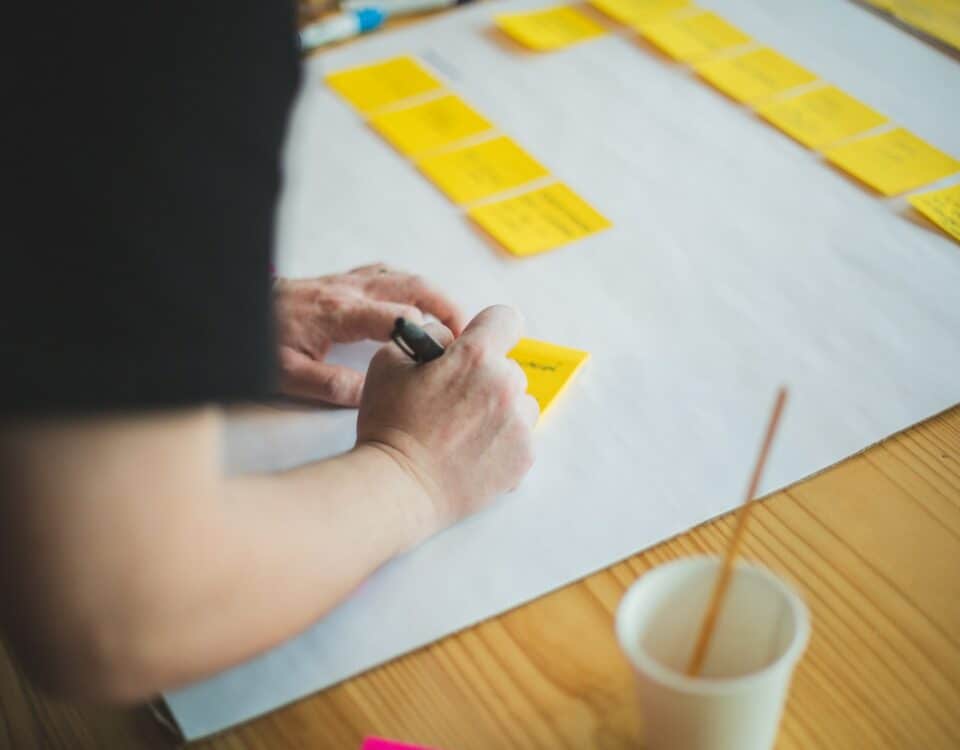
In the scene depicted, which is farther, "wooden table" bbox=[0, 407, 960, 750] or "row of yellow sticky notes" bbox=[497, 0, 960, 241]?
"row of yellow sticky notes" bbox=[497, 0, 960, 241]

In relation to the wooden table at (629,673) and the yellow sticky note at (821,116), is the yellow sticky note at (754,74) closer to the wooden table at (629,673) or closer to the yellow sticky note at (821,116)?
the yellow sticky note at (821,116)

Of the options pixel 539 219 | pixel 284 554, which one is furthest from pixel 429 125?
pixel 284 554

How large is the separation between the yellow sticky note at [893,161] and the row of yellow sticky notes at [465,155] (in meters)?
0.27

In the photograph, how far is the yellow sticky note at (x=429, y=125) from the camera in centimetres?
121

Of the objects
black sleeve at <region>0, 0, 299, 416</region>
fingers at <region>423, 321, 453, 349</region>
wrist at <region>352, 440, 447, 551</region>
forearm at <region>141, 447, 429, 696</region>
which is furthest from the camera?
fingers at <region>423, 321, 453, 349</region>

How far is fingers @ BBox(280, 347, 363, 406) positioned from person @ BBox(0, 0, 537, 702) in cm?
26

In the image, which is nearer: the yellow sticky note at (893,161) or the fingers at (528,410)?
the fingers at (528,410)

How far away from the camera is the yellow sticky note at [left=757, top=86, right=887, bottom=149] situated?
47.0 inches

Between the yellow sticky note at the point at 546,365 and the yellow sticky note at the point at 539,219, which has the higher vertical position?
the yellow sticky note at the point at 539,219

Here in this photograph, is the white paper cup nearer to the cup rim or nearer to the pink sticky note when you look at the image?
the cup rim

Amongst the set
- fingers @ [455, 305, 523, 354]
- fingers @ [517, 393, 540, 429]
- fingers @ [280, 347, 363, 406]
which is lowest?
fingers @ [280, 347, 363, 406]

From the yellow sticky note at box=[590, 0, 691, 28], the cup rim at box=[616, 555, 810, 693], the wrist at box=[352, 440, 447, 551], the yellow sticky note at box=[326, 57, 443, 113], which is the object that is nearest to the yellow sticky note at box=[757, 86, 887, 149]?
the yellow sticky note at box=[590, 0, 691, 28]

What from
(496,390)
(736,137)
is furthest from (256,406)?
(736,137)

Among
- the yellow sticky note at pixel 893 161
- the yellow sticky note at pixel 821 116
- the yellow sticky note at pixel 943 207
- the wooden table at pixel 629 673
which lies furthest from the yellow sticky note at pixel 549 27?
the wooden table at pixel 629 673
